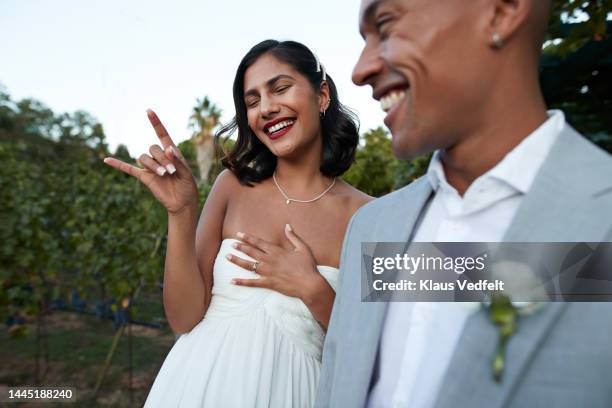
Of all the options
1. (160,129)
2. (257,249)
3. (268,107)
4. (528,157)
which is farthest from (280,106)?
(528,157)

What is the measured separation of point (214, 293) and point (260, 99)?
2.91ft

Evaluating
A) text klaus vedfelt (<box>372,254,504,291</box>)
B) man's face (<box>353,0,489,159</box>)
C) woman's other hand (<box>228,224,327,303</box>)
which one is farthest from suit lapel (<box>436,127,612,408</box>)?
woman's other hand (<box>228,224,327,303</box>)

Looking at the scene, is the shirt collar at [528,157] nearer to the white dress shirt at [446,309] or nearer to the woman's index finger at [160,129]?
the white dress shirt at [446,309]

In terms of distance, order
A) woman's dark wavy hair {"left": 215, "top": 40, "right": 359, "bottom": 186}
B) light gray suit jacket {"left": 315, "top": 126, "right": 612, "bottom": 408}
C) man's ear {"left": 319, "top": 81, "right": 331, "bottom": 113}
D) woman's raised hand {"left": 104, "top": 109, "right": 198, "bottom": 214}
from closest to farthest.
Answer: light gray suit jacket {"left": 315, "top": 126, "right": 612, "bottom": 408} < woman's raised hand {"left": 104, "top": 109, "right": 198, "bottom": 214} < woman's dark wavy hair {"left": 215, "top": 40, "right": 359, "bottom": 186} < man's ear {"left": 319, "top": 81, "right": 331, "bottom": 113}

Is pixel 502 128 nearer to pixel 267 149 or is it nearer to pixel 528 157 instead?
pixel 528 157

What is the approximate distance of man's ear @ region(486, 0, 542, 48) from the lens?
99cm

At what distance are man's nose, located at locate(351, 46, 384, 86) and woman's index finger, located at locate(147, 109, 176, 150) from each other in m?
0.94

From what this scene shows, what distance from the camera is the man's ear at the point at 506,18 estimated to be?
987 millimetres

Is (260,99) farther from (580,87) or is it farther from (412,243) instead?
(580,87)

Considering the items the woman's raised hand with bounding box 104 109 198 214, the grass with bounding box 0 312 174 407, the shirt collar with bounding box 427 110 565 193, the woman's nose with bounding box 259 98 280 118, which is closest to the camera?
the shirt collar with bounding box 427 110 565 193

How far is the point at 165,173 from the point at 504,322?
1.37 meters

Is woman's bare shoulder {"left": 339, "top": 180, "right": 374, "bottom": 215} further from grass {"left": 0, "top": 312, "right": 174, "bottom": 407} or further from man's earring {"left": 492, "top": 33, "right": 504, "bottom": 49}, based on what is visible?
grass {"left": 0, "top": 312, "right": 174, "bottom": 407}

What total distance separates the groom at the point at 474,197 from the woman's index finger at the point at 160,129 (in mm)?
958

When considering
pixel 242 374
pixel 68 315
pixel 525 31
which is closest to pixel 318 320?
pixel 242 374
